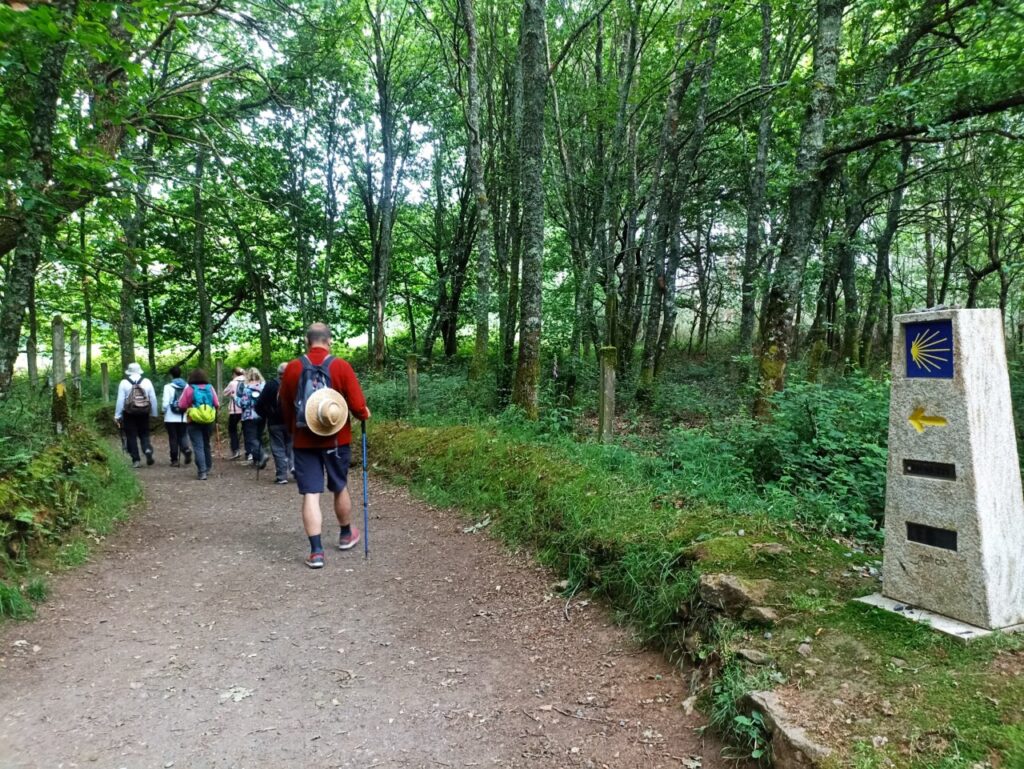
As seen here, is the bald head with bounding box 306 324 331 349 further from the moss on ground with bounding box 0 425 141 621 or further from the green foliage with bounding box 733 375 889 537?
the green foliage with bounding box 733 375 889 537

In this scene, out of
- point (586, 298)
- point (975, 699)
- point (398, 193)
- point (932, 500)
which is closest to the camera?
point (975, 699)

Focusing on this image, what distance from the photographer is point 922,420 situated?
3271 mm

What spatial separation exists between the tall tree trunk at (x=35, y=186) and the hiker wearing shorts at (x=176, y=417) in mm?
3226

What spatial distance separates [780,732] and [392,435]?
8614 millimetres

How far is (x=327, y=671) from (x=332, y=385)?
2760mm

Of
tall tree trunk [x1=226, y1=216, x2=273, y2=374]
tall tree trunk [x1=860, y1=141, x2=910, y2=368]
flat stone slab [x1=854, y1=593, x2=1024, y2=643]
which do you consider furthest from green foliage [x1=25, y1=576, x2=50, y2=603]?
tall tree trunk [x1=226, y1=216, x2=273, y2=374]

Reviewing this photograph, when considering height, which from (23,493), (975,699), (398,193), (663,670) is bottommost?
(663,670)

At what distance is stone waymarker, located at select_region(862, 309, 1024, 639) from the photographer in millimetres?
3018

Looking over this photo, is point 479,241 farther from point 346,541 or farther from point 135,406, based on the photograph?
point 346,541

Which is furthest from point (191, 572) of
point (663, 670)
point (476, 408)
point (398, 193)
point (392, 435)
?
point (398, 193)

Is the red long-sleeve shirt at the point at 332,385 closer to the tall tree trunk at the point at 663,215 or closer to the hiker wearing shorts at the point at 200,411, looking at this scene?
the hiker wearing shorts at the point at 200,411

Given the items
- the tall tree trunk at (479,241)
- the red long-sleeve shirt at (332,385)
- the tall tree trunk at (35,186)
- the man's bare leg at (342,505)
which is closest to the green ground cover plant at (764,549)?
the man's bare leg at (342,505)

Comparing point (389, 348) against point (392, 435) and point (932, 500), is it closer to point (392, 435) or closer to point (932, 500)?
point (392, 435)

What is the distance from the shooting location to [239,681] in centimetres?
364
